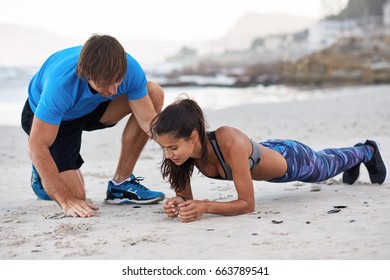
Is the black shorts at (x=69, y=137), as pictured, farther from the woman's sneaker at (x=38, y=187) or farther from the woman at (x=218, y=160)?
the woman at (x=218, y=160)

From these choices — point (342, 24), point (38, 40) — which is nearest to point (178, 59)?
point (342, 24)

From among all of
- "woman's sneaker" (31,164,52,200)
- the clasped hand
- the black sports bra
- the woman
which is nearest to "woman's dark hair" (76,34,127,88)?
the woman

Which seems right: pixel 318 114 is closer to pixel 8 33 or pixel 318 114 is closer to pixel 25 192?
pixel 25 192

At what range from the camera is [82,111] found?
4164mm

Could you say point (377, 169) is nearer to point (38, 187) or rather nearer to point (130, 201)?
point (130, 201)

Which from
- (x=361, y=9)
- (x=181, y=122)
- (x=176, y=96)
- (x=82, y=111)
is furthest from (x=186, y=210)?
(x=361, y=9)

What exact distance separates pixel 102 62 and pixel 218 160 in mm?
881

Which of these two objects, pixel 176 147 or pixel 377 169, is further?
pixel 377 169

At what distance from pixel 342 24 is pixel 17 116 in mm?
79295

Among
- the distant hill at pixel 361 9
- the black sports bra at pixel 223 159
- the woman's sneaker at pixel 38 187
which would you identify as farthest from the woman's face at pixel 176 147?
the distant hill at pixel 361 9

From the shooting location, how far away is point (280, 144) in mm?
4164

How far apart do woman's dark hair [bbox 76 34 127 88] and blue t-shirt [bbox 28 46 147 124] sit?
170mm

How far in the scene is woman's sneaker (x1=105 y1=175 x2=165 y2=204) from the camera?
4316mm

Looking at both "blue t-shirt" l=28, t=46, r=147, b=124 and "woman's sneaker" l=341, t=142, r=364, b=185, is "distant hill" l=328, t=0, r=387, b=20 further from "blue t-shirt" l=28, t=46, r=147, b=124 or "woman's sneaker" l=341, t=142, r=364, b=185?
"blue t-shirt" l=28, t=46, r=147, b=124
